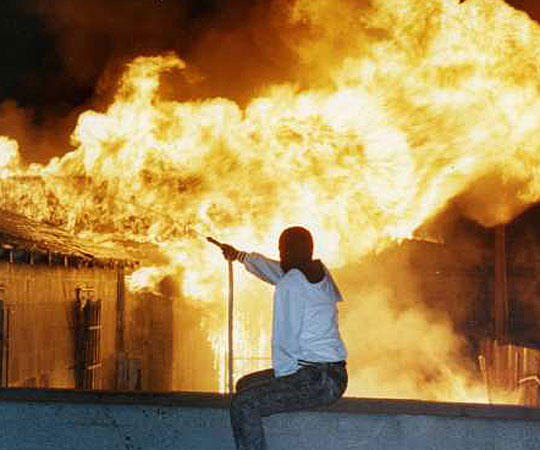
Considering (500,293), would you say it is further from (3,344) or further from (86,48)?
(86,48)

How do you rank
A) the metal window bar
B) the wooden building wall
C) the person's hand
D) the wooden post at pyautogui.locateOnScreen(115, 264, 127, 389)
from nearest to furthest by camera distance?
the person's hand < the wooden building wall < the metal window bar < the wooden post at pyautogui.locateOnScreen(115, 264, 127, 389)

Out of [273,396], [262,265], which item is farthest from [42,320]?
[273,396]

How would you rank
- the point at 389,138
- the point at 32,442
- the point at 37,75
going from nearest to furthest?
1. the point at 32,442
2. the point at 389,138
3. the point at 37,75

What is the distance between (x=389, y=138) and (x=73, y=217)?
6632 mm

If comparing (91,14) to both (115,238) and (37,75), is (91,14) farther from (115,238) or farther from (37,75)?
(115,238)

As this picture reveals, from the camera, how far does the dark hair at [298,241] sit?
4.50 m

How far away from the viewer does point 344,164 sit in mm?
Answer: 11828

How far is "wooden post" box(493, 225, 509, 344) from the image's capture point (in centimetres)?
1534

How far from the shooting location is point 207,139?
42.5ft

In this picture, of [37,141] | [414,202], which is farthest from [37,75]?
[414,202]

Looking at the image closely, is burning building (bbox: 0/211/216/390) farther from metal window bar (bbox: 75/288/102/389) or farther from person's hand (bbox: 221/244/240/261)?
person's hand (bbox: 221/244/240/261)

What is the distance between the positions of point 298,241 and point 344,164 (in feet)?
24.5

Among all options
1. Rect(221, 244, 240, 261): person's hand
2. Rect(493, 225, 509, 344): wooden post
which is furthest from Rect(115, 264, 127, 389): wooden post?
Rect(221, 244, 240, 261): person's hand

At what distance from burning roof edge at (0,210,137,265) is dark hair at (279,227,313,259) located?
5255 millimetres
